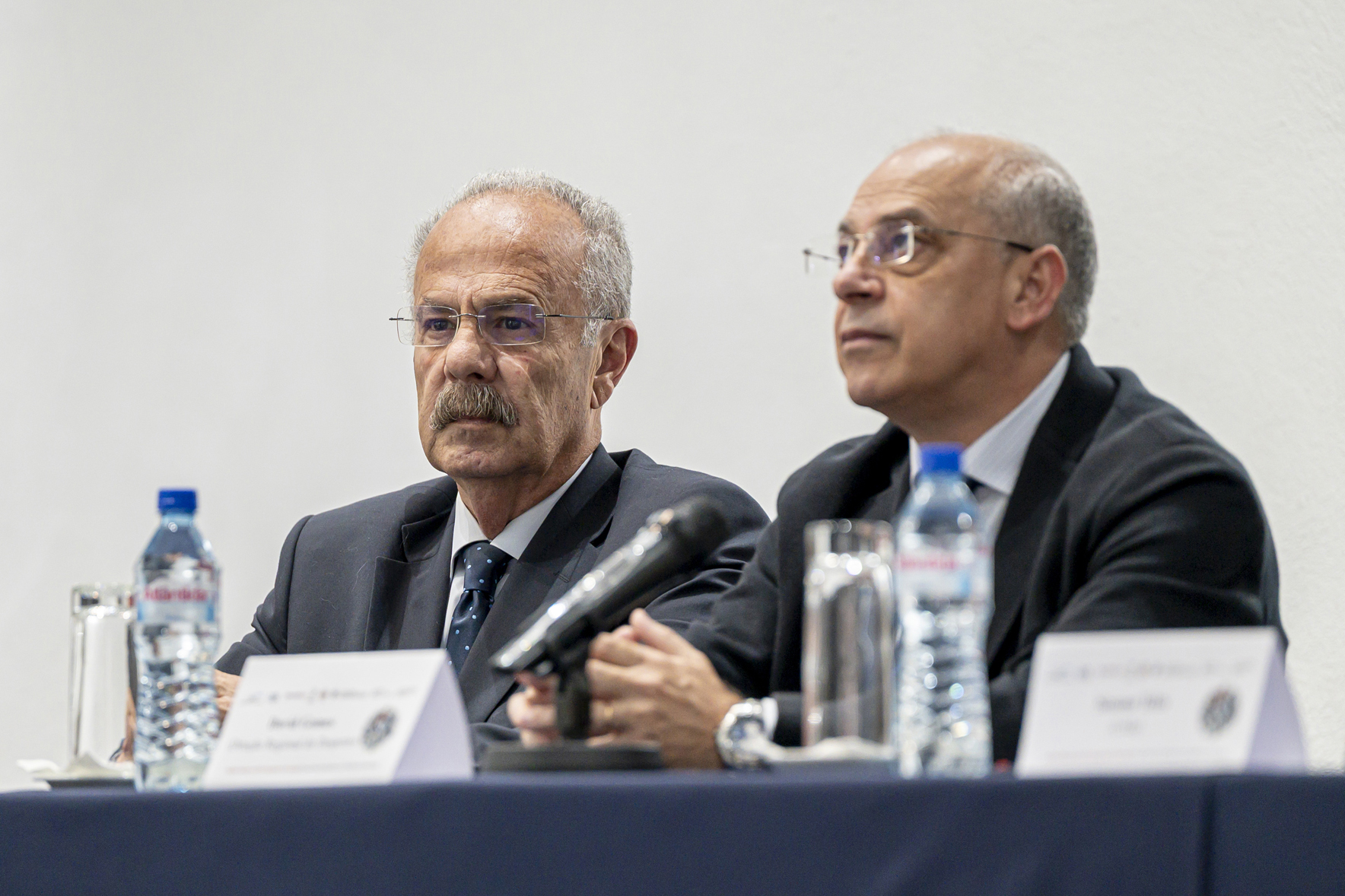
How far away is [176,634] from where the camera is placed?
1585 mm

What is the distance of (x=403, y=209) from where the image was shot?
378cm

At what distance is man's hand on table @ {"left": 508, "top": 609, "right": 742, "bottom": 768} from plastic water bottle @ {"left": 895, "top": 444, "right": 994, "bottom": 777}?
277mm

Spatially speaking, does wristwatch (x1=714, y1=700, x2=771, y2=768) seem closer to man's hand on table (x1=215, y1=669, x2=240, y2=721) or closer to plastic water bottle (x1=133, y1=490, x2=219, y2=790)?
plastic water bottle (x1=133, y1=490, x2=219, y2=790)

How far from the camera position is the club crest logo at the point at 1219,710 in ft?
3.45

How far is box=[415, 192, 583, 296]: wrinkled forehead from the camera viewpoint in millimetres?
2809

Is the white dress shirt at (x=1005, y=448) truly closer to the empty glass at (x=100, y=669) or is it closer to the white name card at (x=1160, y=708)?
the white name card at (x=1160, y=708)

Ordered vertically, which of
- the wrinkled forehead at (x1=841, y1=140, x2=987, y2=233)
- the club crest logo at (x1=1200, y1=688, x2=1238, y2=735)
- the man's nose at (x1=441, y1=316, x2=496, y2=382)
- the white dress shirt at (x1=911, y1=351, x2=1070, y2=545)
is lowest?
Answer: the club crest logo at (x1=1200, y1=688, x2=1238, y2=735)

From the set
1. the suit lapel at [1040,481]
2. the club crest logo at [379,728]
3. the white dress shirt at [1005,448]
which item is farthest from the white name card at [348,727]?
the white dress shirt at [1005,448]

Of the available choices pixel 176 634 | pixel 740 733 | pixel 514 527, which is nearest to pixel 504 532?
pixel 514 527

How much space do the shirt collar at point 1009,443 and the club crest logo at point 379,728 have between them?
0.95 m

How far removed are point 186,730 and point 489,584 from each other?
112 cm

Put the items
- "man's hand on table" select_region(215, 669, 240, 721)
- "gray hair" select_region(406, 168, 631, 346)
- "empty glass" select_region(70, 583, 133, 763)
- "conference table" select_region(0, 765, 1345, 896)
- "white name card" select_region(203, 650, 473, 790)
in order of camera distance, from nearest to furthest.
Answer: "conference table" select_region(0, 765, 1345, 896) < "white name card" select_region(203, 650, 473, 790) < "empty glass" select_region(70, 583, 133, 763) < "man's hand on table" select_region(215, 669, 240, 721) < "gray hair" select_region(406, 168, 631, 346)

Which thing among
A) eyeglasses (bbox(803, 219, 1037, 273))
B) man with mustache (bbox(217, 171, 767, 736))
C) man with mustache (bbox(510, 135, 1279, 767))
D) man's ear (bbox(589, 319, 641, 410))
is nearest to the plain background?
man's ear (bbox(589, 319, 641, 410))

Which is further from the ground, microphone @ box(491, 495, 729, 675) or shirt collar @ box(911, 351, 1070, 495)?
shirt collar @ box(911, 351, 1070, 495)
